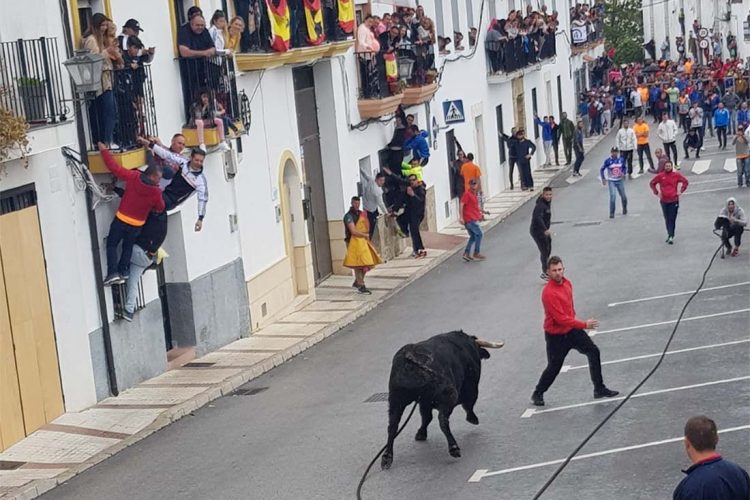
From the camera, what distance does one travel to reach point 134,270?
1841cm

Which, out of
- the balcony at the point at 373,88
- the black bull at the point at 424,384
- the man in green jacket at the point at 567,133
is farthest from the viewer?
the man in green jacket at the point at 567,133

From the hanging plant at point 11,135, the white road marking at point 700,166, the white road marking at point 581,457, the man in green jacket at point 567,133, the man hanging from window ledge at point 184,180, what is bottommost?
the white road marking at point 700,166

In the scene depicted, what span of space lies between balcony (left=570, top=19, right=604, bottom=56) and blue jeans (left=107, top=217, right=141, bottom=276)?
4188cm

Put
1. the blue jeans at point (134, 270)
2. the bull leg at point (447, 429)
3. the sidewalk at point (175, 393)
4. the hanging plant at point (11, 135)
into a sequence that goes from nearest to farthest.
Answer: the bull leg at point (447, 429) → the sidewalk at point (175, 393) → the hanging plant at point (11, 135) → the blue jeans at point (134, 270)

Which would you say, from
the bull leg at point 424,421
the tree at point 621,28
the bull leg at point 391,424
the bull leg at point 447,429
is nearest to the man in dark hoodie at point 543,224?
the bull leg at point 424,421

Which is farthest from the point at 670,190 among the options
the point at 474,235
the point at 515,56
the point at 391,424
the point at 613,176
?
the point at 515,56

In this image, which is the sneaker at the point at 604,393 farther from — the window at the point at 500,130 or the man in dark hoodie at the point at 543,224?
the window at the point at 500,130

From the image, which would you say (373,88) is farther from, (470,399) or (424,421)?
(424,421)

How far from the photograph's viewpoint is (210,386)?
61.2ft

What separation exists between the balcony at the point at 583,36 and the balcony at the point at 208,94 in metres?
38.1

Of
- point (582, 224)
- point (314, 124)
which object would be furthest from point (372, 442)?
point (582, 224)

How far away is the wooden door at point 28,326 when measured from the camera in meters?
16.0

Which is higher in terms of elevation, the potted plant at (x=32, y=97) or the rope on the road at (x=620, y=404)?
the potted plant at (x=32, y=97)

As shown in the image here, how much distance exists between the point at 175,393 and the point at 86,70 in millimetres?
4107
